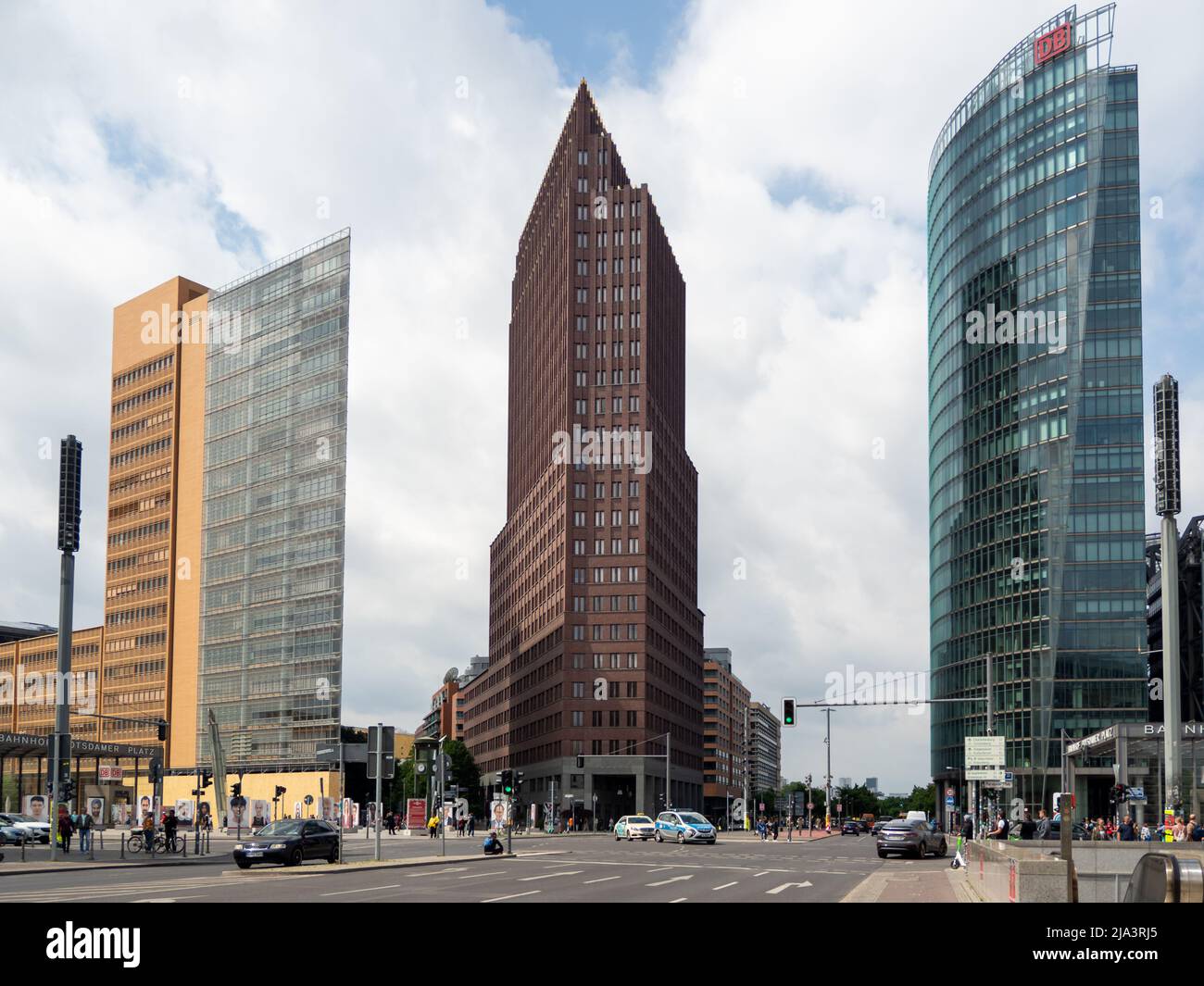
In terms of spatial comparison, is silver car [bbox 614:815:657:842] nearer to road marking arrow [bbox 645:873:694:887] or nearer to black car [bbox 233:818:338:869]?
black car [bbox 233:818:338:869]

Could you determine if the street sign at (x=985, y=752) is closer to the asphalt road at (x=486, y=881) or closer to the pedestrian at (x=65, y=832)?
the asphalt road at (x=486, y=881)

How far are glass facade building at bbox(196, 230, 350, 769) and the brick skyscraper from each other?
927 inches

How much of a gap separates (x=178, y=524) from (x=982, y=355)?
317 feet

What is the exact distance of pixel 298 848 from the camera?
127ft

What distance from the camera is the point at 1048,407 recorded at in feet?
414

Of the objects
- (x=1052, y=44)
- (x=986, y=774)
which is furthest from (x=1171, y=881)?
(x=1052, y=44)

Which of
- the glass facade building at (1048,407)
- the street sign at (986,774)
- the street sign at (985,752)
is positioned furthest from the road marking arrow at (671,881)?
the glass facade building at (1048,407)

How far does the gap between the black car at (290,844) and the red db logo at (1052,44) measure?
116219 mm

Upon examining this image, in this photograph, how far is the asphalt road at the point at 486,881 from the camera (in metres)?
25.5
